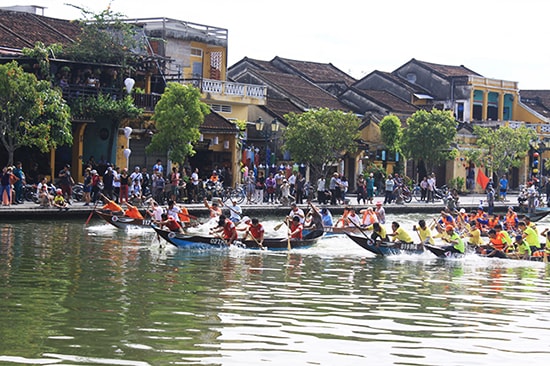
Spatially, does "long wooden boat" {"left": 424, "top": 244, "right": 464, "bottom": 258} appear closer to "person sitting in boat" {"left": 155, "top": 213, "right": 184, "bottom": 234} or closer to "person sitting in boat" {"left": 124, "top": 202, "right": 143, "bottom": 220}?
"person sitting in boat" {"left": 155, "top": 213, "right": 184, "bottom": 234}

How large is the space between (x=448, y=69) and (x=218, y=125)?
108ft

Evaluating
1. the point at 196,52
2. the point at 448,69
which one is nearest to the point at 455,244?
the point at 196,52

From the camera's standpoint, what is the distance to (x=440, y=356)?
14.4 meters

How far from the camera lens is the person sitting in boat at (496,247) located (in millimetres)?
29094

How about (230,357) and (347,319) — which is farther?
(347,319)

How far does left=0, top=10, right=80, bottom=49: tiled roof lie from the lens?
4577cm

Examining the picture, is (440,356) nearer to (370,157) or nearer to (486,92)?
(370,157)

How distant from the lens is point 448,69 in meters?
79.9

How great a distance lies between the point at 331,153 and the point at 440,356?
3868cm

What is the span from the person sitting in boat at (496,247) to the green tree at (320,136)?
23.2 m

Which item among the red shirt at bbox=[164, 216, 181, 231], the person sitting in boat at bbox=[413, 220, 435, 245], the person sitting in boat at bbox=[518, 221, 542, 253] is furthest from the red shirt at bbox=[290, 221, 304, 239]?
the person sitting in boat at bbox=[518, 221, 542, 253]

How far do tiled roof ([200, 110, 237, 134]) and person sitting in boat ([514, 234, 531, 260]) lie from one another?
23.9m

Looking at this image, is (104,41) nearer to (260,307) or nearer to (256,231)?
(256,231)

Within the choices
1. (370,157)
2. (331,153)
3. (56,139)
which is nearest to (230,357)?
(56,139)
